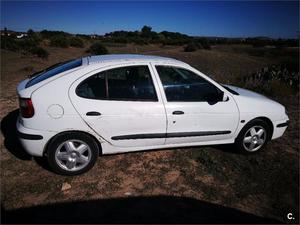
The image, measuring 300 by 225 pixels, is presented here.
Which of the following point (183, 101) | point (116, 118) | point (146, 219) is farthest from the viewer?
point (183, 101)

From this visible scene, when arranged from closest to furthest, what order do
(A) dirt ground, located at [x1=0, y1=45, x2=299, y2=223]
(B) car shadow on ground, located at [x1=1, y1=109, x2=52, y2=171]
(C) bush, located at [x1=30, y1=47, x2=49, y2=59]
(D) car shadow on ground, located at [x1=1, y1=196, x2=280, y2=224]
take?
(D) car shadow on ground, located at [x1=1, y1=196, x2=280, y2=224] → (A) dirt ground, located at [x1=0, y1=45, x2=299, y2=223] → (B) car shadow on ground, located at [x1=1, y1=109, x2=52, y2=171] → (C) bush, located at [x1=30, y1=47, x2=49, y2=59]

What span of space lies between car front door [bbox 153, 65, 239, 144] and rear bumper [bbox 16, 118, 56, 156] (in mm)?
1722

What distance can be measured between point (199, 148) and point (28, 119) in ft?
9.62

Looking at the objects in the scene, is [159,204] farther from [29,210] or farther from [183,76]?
[183,76]

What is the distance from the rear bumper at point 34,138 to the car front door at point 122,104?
22.2 inches

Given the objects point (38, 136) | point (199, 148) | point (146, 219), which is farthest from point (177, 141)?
point (38, 136)

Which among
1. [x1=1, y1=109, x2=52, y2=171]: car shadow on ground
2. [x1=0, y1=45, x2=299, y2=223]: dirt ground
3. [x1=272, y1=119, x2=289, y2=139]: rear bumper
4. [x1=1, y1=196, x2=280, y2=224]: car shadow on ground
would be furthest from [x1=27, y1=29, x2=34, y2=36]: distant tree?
[x1=1, y1=196, x2=280, y2=224]: car shadow on ground

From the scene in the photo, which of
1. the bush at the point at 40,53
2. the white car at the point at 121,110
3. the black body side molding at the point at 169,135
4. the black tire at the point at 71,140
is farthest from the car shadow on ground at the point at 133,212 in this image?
the bush at the point at 40,53

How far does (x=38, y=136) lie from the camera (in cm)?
368

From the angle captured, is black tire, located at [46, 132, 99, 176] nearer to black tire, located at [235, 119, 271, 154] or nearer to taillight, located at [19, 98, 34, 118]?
taillight, located at [19, 98, 34, 118]

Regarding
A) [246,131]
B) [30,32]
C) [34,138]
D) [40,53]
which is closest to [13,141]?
[34,138]

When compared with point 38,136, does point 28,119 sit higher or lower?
higher

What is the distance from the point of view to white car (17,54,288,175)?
3.69 metres

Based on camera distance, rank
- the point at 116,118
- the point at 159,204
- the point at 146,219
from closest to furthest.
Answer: the point at 146,219, the point at 159,204, the point at 116,118
